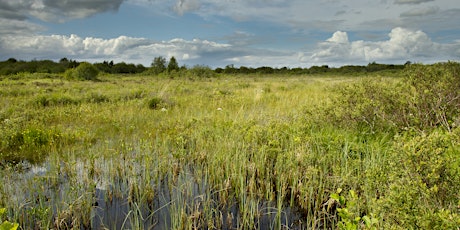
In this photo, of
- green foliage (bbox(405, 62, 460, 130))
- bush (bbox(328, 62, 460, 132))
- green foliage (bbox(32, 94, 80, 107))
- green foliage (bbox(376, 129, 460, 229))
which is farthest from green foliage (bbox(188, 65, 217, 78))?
green foliage (bbox(376, 129, 460, 229))

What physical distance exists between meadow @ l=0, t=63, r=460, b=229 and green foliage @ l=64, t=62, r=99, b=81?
21737 millimetres

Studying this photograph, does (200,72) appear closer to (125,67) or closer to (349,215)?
(125,67)

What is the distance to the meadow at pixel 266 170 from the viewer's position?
2.85 m

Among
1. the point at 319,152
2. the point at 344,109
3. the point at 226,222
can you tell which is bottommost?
the point at 226,222

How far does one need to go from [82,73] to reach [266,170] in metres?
26.6

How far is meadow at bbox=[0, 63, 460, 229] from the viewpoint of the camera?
112 inches

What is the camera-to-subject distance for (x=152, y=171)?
16.7 feet

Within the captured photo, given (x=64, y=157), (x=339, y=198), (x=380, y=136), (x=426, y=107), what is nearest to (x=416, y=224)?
(x=339, y=198)

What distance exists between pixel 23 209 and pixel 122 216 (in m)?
1.15

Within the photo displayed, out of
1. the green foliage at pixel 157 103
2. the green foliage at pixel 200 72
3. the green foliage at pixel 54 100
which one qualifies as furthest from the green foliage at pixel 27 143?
the green foliage at pixel 200 72

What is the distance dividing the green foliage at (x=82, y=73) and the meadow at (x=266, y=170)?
71.3ft

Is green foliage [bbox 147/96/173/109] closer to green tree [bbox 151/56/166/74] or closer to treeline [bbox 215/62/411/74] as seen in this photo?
green tree [bbox 151/56/166/74]

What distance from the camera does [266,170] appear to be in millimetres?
5348

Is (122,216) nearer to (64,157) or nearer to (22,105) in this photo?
(64,157)
